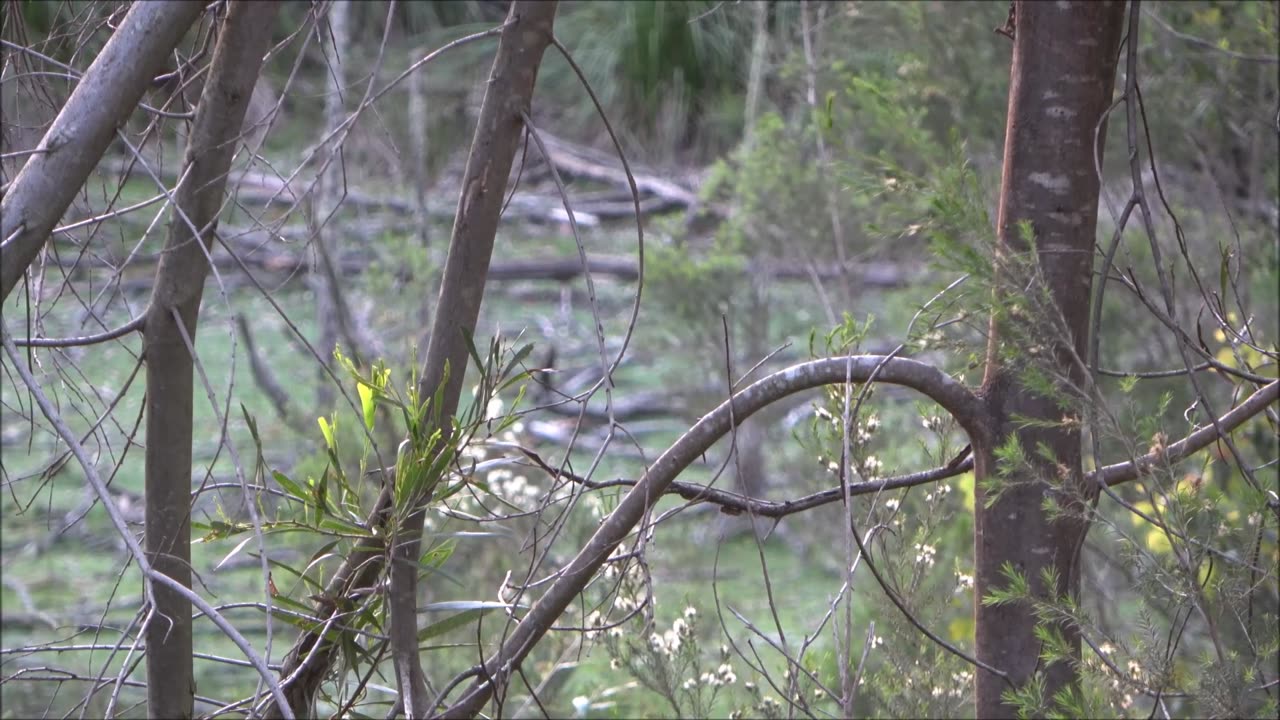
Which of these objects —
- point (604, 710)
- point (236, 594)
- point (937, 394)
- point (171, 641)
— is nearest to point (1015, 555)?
point (937, 394)

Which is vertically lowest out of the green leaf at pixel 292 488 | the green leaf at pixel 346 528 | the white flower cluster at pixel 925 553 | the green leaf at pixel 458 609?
the white flower cluster at pixel 925 553

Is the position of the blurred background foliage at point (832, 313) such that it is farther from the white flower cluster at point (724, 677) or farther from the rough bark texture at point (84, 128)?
the rough bark texture at point (84, 128)

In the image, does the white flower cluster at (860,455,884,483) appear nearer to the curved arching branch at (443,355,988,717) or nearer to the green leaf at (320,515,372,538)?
the curved arching branch at (443,355,988,717)

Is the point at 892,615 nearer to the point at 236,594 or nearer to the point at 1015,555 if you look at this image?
the point at 1015,555

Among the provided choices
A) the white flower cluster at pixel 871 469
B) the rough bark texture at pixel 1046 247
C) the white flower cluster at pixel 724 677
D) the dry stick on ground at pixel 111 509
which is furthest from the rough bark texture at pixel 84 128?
the white flower cluster at pixel 724 677

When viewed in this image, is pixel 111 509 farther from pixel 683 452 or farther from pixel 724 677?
pixel 724 677

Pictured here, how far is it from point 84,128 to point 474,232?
0.27 metres

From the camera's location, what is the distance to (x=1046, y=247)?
3.12ft

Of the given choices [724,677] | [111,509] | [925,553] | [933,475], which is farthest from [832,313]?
[111,509]

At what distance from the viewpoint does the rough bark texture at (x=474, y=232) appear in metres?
0.86

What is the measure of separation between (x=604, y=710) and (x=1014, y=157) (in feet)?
5.60

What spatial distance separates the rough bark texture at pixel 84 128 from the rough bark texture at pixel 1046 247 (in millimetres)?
596

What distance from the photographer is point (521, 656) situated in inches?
35.3

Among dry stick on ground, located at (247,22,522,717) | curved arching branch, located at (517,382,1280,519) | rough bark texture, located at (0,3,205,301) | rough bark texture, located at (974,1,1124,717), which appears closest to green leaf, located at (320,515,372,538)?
dry stick on ground, located at (247,22,522,717)
